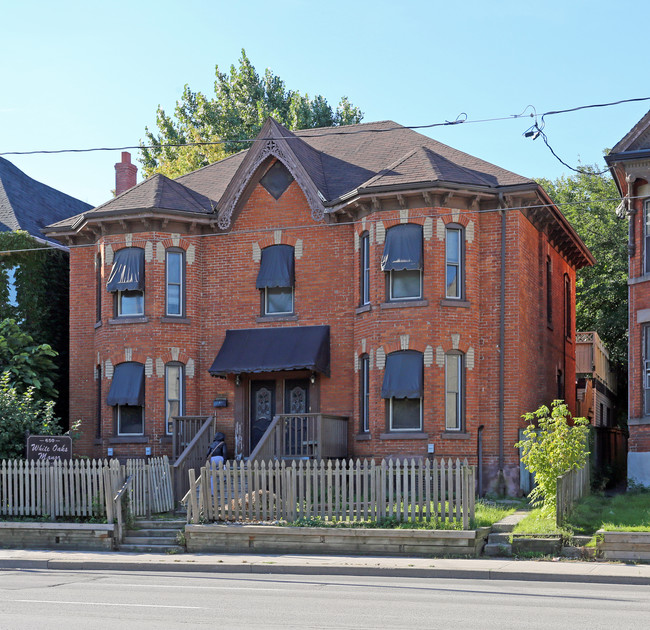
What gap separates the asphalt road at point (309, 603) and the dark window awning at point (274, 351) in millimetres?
9284

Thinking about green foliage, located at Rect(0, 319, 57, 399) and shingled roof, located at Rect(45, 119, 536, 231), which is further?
green foliage, located at Rect(0, 319, 57, 399)

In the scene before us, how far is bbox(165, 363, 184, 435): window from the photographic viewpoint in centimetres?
2645

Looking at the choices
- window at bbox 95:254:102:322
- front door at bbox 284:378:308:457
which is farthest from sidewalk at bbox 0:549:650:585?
window at bbox 95:254:102:322

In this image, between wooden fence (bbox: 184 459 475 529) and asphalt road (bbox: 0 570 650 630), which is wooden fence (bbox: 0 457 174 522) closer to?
wooden fence (bbox: 184 459 475 529)

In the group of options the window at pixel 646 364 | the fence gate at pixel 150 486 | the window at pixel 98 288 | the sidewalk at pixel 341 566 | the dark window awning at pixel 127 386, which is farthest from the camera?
the window at pixel 98 288

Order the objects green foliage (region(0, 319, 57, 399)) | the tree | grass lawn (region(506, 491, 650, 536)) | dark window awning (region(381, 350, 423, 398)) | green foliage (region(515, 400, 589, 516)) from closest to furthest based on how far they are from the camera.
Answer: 1. grass lawn (region(506, 491, 650, 536))
2. green foliage (region(515, 400, 589, 516))
3. dark window awning (region(381, 350, 423, 398))
4. green foliage (region(0, 319, 57, 399))
5. the tree

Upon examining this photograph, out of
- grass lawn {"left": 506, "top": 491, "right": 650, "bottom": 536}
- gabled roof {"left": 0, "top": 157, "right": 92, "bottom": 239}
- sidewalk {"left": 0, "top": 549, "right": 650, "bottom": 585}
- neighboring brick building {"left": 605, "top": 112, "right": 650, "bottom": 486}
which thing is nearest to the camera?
sidewalk {"left": 0, "top": 549, "right": 650, "bottom": 585}

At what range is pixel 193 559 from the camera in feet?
59.8

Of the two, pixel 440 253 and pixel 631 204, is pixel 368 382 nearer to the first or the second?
pixel 440 253

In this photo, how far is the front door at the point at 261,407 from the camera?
1038 inches

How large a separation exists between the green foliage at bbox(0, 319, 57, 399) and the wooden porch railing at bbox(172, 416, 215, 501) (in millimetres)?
4341

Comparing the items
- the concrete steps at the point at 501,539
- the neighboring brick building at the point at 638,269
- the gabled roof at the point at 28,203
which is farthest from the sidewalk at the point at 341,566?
the gabled roof at the point at 28,203

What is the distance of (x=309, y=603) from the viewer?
40.6 feet

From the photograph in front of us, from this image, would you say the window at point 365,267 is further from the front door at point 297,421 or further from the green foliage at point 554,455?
the green foliage at point 554,455
